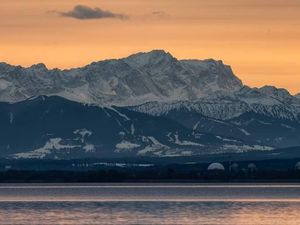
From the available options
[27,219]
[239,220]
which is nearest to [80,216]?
[27,219]

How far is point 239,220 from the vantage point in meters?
156

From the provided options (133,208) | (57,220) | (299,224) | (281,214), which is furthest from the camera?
(133,208)

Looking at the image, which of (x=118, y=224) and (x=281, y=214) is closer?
(x=118, y=224)

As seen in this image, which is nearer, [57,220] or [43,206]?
[57,220]

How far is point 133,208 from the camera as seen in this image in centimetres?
18750

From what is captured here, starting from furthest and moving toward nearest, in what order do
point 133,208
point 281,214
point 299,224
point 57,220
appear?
point 133,208
point 281,214
point 57,220
point 299,224

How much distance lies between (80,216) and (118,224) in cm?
1702

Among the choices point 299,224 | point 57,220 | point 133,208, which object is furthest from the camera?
point 133,208

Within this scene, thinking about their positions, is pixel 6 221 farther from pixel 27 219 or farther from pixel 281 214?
pixel 281 214

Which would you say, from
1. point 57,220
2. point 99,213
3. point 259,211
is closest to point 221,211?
point 259,211

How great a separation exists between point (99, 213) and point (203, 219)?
66.7ft

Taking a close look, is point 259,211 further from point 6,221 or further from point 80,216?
point 6,221

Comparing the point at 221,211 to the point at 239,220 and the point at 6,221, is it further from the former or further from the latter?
the point at 6,221

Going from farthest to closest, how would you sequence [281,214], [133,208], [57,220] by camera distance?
[133,208] < [281,214] < [57,220]
